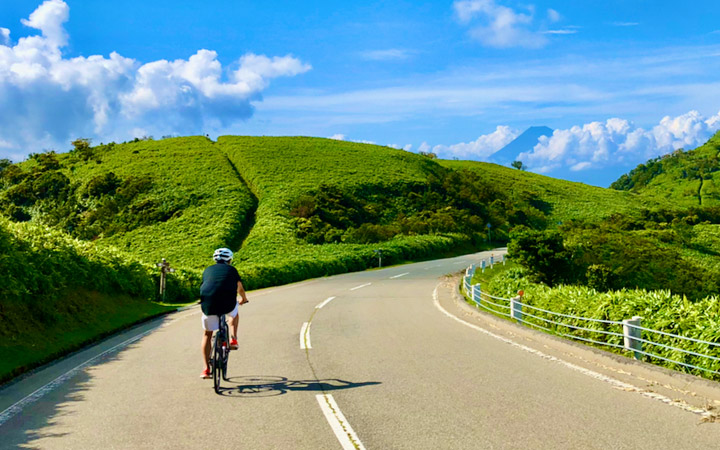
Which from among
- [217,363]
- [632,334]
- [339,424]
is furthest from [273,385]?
[632,334]

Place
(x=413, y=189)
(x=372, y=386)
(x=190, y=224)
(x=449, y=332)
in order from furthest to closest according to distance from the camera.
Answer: (x=413, y=189), (x=190, y=224), (x=449, y=332), (x=372, y=386)

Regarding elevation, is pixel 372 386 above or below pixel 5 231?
below

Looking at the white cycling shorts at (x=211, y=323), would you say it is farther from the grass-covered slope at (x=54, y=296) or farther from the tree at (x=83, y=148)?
the tree at (x=83, y=148)

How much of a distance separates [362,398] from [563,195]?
4439 inches

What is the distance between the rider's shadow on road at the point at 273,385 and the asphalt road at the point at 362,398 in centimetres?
3

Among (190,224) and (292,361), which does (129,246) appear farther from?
(292,361)

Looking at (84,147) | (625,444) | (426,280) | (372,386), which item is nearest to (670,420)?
(625,444)

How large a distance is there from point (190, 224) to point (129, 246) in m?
6.88

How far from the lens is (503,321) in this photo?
1403 cm

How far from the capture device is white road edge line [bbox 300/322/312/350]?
37.7 feet

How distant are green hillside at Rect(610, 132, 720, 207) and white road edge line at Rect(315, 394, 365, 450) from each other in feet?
435

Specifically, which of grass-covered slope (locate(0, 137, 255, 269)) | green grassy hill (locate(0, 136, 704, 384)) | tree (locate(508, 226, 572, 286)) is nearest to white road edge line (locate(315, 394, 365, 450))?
green grassy hill (locate(0, 136, 704, 384))

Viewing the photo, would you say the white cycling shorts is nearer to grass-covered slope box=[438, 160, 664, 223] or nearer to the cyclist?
the cyclist

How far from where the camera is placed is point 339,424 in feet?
19.7
